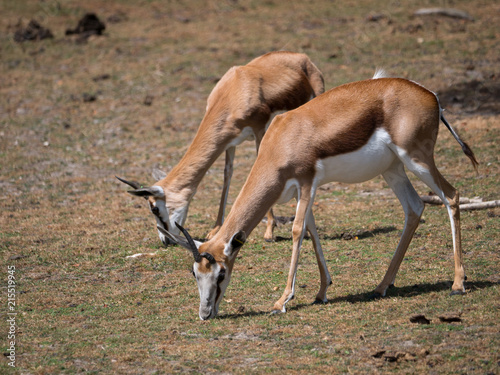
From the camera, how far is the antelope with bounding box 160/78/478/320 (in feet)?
20.9

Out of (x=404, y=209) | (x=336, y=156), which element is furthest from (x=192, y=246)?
(x=404, y=209)

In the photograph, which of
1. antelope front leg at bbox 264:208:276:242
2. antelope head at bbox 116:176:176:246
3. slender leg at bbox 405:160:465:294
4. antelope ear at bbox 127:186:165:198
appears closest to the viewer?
slender leg at bbox 405:160:465:294

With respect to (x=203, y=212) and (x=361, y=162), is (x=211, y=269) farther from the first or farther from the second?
(x=203, y=212)

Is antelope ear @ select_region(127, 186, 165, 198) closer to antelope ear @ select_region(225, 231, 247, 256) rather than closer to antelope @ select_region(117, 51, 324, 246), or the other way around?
antelope @ select_region(117, 51, 324, 246)

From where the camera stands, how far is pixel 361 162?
6.53 m

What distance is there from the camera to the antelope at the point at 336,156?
6.38m

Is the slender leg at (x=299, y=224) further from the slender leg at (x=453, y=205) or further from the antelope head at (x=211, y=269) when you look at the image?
the slender leg at (x=453, y=205)

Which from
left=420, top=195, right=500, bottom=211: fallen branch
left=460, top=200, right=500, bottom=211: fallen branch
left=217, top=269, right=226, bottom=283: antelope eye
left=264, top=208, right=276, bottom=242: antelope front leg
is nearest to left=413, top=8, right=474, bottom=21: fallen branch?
left=420, top=195, right=500, bottom=211: fallen branch

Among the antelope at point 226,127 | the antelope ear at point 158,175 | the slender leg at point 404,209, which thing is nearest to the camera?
the slender leg at point 404,209

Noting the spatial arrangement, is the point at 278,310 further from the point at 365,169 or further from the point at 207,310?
the point at 365,169

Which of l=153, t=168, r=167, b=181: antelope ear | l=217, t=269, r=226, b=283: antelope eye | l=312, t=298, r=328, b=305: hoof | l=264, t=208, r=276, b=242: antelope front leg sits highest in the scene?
l=217, t=269, r=226, b=283: antelope eye

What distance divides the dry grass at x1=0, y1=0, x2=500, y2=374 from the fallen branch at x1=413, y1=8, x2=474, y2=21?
14.0 inches

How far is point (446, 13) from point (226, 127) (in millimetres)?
13147

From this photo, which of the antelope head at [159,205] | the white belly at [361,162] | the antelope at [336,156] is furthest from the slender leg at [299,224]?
the antelope head at [159,205]
